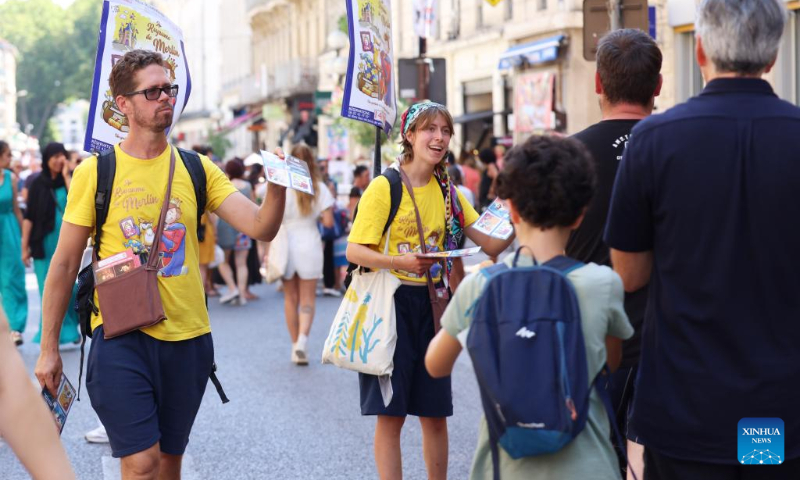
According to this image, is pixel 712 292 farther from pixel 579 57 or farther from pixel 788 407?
pixel 579 57

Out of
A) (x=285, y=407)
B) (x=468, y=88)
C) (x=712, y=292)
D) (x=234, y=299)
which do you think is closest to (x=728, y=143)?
(x=712, y=292)

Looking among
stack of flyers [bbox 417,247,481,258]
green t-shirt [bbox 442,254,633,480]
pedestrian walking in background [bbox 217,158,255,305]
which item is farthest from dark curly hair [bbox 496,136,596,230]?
pedestrian walking in background [bbox 217,158,255,305]

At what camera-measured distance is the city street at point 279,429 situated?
688 centimetres

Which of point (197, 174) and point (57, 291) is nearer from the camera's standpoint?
point (57, 291)

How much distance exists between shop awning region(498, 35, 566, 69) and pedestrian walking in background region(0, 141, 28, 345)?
14888 mm

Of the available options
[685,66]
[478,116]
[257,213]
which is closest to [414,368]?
[257,213]

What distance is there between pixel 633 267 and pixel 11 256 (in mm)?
9663

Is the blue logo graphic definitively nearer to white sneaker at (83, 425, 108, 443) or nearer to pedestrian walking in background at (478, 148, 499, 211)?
white sneaker at (83, 425, 108, 443)

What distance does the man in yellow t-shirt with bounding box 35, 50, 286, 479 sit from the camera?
4496mm

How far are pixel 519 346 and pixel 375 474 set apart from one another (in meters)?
3.81

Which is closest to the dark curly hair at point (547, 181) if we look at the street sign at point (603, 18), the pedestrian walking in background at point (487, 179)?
the street sign at point (603, 18)

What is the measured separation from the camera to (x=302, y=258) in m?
11.0

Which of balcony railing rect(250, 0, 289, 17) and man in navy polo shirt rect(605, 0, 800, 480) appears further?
balcony railing rect(250, 0, 289, 17)

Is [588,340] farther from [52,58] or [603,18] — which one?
[52,58]
